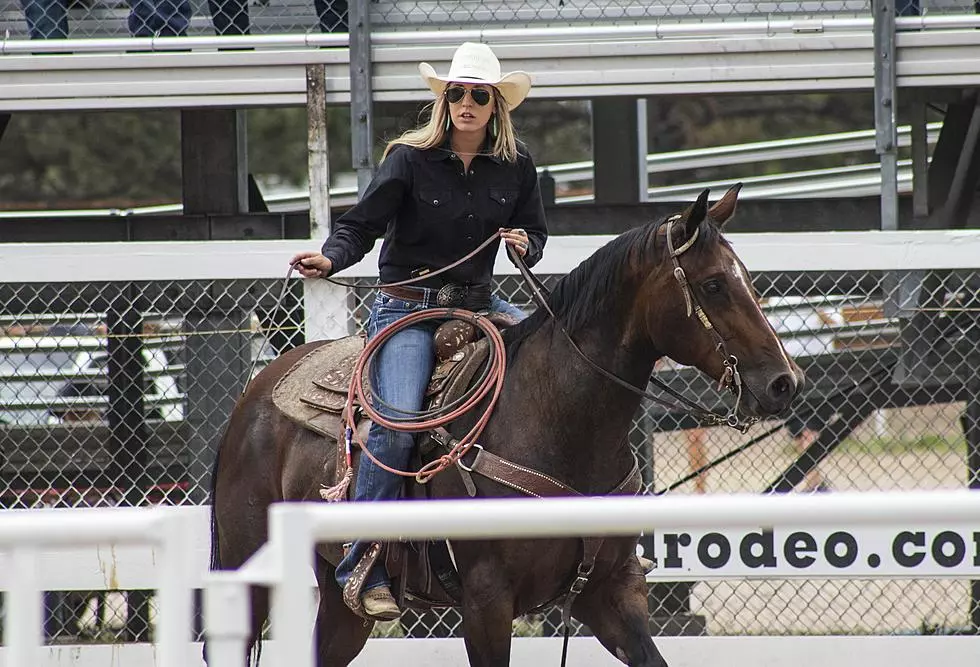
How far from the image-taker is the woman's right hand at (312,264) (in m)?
4.87

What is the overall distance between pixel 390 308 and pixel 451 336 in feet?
1.15

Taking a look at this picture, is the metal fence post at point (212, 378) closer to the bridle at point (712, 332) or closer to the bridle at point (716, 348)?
the bridle at point (716, 348)

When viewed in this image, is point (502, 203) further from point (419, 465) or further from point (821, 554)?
point (821, 554)

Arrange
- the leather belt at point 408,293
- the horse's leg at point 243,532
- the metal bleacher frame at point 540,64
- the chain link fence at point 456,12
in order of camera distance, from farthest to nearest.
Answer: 1. the chain link fence at point 456,12
2. the metal bleacher frame at point 540,64
3. the horse's leg at point 243,532
4. the leather belt at point 408,293

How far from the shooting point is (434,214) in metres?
5.09

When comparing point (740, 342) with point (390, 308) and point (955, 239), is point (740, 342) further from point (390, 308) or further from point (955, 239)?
point (955, 239)

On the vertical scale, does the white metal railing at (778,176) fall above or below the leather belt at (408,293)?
above

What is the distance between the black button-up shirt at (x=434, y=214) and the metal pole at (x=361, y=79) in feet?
5.97

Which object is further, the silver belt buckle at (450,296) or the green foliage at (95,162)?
the green foliage at (95,162)

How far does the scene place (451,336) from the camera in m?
5.02

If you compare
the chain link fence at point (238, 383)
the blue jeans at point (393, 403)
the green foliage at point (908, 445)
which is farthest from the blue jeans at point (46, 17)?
the green foliage at point (908, 445)

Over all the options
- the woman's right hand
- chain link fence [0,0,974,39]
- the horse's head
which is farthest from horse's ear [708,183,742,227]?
chain link fence [0,0,974,39]

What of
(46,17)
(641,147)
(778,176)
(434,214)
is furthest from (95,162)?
(434,214)

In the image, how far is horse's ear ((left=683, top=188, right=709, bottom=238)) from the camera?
173 inches
